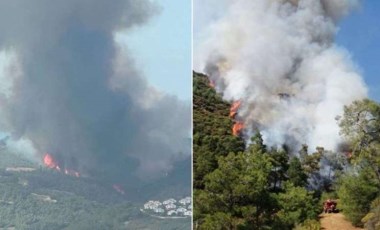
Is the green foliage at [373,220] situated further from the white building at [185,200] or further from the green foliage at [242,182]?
the white building at [185,200]

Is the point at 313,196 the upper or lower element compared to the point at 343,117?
lower

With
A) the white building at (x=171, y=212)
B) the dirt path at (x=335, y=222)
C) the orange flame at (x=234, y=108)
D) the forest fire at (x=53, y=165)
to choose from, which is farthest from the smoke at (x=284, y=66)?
the forest fire at (x=53, y=165)

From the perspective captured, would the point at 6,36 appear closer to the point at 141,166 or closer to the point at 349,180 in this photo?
the point at 141,166

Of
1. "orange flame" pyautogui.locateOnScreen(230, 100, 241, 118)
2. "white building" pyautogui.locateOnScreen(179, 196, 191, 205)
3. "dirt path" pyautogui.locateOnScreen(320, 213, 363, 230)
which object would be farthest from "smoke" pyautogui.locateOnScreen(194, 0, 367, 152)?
"white building" pyautogui.locateOnScreen(179, 196, 191, 205)

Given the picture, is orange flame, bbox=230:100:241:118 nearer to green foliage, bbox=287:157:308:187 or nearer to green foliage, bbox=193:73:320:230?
green foliage, bbox=193:73:320:230

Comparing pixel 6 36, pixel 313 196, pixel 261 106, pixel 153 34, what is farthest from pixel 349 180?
pixel 6 36

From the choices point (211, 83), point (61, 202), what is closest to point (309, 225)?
point (211, 83)
